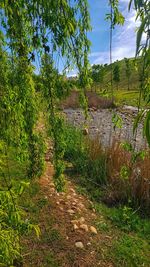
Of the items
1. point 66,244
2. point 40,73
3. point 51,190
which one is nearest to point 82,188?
point 51,190

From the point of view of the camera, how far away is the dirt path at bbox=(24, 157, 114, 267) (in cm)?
409

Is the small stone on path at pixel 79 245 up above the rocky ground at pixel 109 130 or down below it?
below

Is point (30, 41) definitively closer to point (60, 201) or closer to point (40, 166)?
point (40, 166)

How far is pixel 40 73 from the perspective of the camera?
3.47 m

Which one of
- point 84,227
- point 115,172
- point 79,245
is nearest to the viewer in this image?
point 79,245

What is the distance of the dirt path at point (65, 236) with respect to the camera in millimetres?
4094

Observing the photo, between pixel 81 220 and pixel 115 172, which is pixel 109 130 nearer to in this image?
pixel 115 172

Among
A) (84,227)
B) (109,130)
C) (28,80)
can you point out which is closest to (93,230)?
(84,227)

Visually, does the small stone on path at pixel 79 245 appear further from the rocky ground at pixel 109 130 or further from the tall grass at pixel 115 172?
the rocky ground at pixel 109 130

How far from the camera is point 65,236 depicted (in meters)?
4.52

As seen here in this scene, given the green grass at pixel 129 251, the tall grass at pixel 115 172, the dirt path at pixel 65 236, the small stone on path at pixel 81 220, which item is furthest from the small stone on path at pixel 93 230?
the tall grass at pixel 115 172

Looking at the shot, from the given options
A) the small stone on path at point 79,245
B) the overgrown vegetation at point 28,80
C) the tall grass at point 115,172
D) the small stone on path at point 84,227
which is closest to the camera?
the overgrown vegetation at point 28,80

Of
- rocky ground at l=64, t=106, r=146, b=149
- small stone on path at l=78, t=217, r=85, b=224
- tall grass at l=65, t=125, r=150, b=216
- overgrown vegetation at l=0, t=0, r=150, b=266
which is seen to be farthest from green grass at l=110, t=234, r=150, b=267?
rocky ground at l=64, t=106, r=146, b=149

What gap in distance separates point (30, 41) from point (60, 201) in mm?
2927
